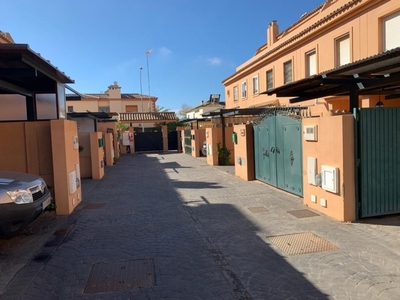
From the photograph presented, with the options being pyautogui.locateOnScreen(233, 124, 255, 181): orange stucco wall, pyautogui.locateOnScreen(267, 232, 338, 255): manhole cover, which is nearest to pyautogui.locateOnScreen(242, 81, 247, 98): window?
pyautogui.locateOnScreen(233, 124, 255, 181): orange stucco wall

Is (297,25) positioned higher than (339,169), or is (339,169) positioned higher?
(297,25)

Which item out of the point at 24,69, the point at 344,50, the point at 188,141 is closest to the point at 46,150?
the point at 24,69

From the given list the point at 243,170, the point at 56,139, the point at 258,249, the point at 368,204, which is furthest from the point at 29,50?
the point at 243,170

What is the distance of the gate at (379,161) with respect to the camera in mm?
6086

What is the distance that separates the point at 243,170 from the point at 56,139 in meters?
6.84

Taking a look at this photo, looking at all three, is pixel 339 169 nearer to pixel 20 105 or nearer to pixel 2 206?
pixel 2 206

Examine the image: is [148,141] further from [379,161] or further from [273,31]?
[379,161]

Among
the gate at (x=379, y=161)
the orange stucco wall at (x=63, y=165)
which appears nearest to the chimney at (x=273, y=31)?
the gate at (x=379, y=161)

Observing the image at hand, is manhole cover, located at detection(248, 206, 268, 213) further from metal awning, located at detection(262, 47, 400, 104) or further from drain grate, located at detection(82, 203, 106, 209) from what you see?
drain grate, located at detection(82, 203, 106, 209)

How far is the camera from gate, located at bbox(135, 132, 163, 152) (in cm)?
3116

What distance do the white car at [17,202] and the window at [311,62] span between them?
13628mm

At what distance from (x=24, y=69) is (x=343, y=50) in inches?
477

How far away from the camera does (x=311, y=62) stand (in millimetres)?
15609

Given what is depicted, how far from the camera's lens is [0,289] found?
12.5ft
